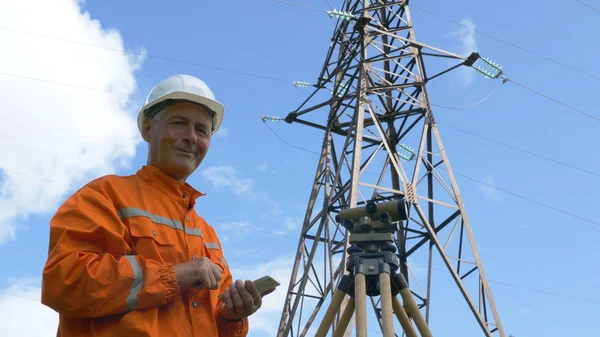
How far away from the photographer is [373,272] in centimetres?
357

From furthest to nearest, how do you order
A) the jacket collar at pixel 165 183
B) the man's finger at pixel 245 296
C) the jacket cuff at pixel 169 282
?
the jacket collar at pixel 165 183
the man's finger at pixel 245 296
the jacket cuff at pixel 169 282

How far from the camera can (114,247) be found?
6.23ft

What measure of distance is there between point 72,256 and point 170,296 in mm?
306

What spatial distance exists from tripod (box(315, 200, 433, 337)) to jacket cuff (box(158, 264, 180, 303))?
1.78m

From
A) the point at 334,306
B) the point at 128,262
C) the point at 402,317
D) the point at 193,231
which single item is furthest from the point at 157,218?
the point at 402,317

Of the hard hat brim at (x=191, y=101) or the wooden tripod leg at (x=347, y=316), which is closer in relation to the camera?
the hard hat brim at (x=191, y=101)

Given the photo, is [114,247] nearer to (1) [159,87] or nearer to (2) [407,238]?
(1) [159,87]

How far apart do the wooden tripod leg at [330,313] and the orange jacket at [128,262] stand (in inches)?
53.8

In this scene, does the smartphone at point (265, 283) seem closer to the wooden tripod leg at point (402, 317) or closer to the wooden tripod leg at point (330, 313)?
the wooden tripod leg at point (330, 313)

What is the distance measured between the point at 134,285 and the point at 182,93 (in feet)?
2.49

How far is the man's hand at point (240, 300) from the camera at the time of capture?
2082 millimetres

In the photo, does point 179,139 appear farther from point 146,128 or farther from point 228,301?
point 228,301

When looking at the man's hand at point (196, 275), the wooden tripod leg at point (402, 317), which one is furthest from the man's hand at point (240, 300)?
the wooden tripod leg at point (402, 317)

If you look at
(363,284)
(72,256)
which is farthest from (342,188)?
(72,256)
